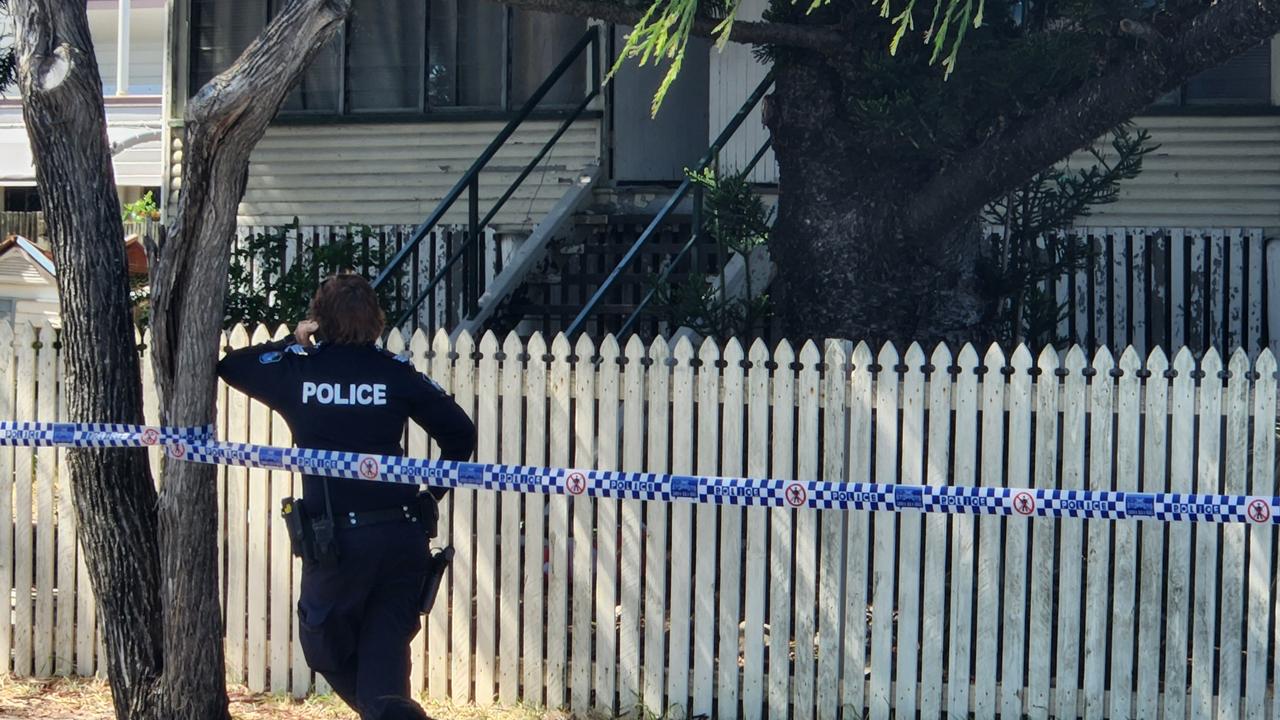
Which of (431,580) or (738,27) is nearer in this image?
(431,580)

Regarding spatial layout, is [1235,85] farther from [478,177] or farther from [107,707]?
[107,707]

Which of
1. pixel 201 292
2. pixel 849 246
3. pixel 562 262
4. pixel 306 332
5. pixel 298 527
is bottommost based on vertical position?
pixel 298 527

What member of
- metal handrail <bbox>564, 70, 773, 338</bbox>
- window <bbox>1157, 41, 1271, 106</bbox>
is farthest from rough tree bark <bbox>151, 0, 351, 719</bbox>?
window <bbox>1157, 41, 1271, 106</bbox>

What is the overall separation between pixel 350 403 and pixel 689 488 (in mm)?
1238

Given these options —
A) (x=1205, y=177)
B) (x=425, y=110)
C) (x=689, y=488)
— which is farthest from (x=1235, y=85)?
(x=689, y=488)

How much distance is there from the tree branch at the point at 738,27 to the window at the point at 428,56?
535 centimetres

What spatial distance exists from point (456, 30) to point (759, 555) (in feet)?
26.0

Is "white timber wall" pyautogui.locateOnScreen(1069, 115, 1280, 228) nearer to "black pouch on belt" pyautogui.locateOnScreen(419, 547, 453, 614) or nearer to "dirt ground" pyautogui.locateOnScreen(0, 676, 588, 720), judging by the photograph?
"dirt ground" pyautogui.locateOnScreen(0, 676, 588, 720)

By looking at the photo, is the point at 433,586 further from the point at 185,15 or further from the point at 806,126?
the point at 185,15

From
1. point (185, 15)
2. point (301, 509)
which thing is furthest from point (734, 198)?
point (185, 15)

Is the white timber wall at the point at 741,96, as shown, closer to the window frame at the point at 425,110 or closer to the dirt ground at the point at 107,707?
the window frame at the point at 425,110

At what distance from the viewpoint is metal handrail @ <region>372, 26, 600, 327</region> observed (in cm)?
997

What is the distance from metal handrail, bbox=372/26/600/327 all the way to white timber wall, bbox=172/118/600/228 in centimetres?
21

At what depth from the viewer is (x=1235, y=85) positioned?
37.9ft
